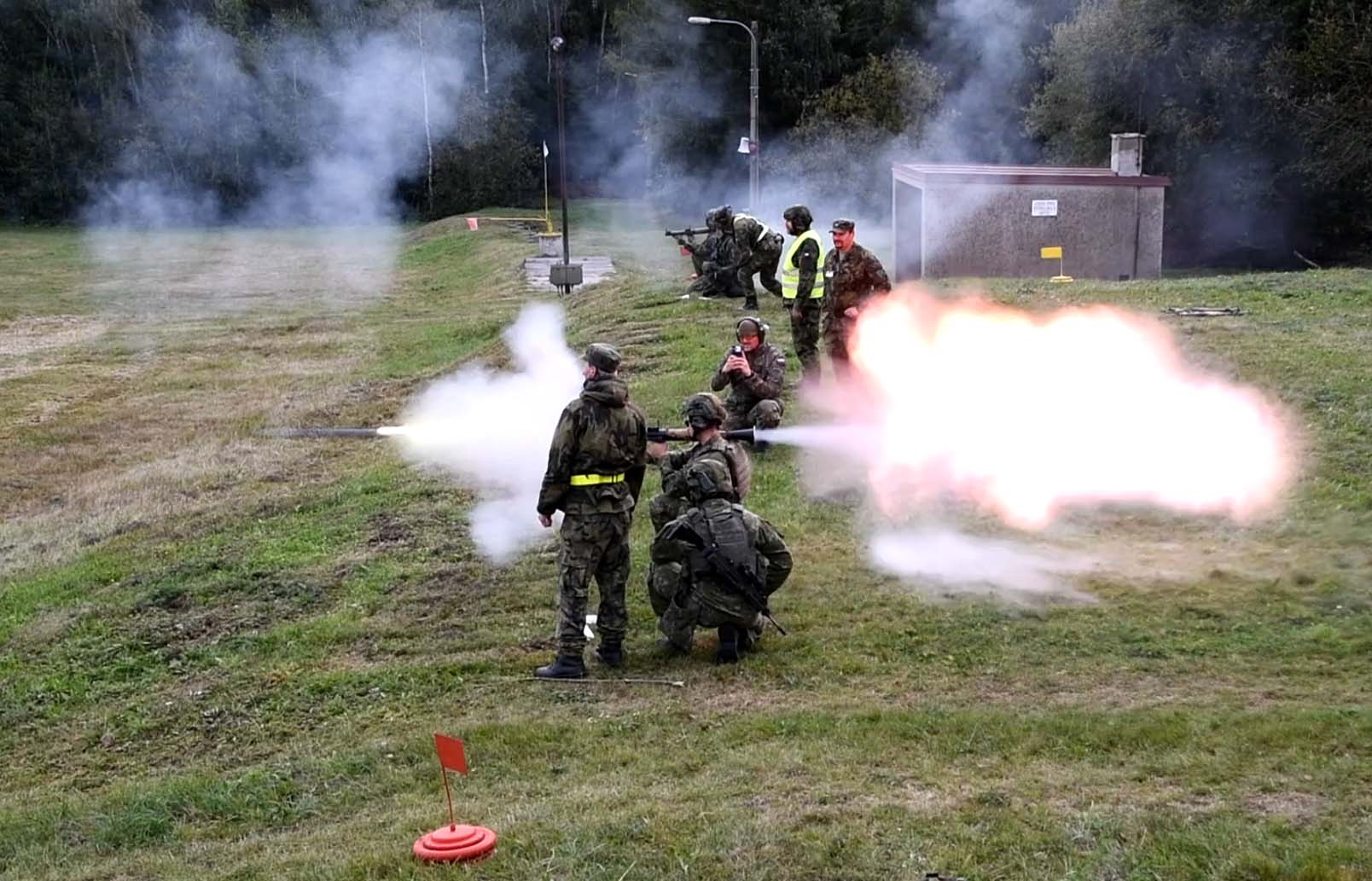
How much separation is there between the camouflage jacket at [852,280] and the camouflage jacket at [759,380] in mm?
2018

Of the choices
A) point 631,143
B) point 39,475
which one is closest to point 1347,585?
point 39,475

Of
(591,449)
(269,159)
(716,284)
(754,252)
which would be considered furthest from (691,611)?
(269,159)

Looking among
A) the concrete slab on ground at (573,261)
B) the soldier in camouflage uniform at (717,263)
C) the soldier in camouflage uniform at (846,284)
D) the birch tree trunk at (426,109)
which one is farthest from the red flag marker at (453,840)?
the birch tree trunk at (426,109)

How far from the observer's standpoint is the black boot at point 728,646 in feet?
32.2

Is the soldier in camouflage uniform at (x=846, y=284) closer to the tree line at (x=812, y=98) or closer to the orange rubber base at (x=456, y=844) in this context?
the orange rubber base at (x=456, y=844)

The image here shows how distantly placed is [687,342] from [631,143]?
1528 inches

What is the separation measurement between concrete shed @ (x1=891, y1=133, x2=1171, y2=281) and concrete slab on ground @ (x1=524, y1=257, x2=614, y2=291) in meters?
9.35

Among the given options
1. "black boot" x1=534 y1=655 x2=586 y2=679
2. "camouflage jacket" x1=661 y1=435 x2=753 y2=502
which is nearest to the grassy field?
"black boot" x1=534 y1=655 x2=586 y2=679

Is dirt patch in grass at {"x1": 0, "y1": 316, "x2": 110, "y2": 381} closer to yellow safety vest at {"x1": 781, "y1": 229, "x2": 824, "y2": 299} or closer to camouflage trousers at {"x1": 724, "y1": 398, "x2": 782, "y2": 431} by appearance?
yellow safety vest at {"x1": 781, "y1": 229, "x2": 824, "y2": 299}

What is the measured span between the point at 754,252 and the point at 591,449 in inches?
506

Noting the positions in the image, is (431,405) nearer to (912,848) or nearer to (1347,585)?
(1347,585)

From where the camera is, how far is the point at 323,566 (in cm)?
1309

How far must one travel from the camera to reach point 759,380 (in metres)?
13.7

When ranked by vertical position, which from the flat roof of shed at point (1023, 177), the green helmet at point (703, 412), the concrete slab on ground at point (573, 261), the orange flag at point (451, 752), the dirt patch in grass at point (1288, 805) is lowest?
the dirt patch in grass at point (1288, 805)
